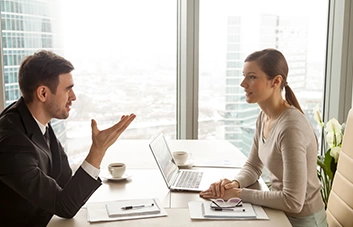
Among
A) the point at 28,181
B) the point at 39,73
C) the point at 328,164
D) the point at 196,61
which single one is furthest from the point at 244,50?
the point at 28,181

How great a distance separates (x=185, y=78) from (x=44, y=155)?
1.71m

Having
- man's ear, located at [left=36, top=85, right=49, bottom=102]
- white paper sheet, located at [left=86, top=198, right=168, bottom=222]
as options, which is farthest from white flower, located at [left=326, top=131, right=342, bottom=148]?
man's ear, located at [left=36, top=85, right=49, bottom=102]

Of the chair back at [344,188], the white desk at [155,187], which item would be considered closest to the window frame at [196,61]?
the white desk at [155,187]

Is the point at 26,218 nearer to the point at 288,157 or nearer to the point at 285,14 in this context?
the point at 288,157

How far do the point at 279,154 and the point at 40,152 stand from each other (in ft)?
3.12

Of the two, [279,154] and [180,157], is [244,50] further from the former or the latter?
[279,154]

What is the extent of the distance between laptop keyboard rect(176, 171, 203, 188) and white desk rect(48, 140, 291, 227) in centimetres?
7

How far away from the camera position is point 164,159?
2088mm

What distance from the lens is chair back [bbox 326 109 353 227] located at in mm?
1875

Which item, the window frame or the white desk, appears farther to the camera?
the window frame

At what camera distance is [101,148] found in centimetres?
170

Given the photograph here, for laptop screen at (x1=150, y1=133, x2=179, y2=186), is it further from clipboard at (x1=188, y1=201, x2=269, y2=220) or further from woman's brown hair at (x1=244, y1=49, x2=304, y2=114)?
woman's brown hair at (x1=244, y1=49, x2=304, y2=114)

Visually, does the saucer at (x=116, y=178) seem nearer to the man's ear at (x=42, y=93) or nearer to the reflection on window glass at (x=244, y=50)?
the man's ear at (x=42, y=93)

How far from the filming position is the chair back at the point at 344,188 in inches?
73.8
